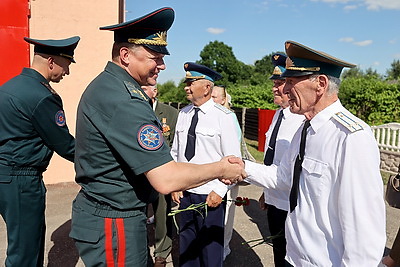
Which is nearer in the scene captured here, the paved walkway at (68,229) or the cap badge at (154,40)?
the cap badge at (154,40)

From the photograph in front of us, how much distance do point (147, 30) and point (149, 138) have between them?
665mm

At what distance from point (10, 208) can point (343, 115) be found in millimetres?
2513

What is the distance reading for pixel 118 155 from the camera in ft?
5.89

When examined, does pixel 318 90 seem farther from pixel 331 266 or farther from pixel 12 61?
pixel 12 61

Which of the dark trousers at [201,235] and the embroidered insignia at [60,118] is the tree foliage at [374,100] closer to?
the dark trousers at [201,235]

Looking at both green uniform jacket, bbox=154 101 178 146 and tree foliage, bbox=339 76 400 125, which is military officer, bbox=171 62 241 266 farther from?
tree foliage, bbox=339 76 400 125

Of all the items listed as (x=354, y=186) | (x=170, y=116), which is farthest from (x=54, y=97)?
(x=354, y=186)

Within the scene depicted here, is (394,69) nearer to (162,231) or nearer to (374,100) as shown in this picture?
(374,100)

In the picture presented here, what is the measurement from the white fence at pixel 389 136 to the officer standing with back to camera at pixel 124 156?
857 centimetres

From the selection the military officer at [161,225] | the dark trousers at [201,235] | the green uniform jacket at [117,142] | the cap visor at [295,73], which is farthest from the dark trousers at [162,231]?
the cap visor at [295,73]

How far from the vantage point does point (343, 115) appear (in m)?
1.73

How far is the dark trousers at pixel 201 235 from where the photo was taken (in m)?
3.19

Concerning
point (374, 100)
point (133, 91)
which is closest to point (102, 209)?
point (133, 91)

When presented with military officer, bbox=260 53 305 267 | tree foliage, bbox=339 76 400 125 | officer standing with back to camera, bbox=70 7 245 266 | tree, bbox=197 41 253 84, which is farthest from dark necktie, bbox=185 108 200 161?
tree, bbox=197 41 253 84
